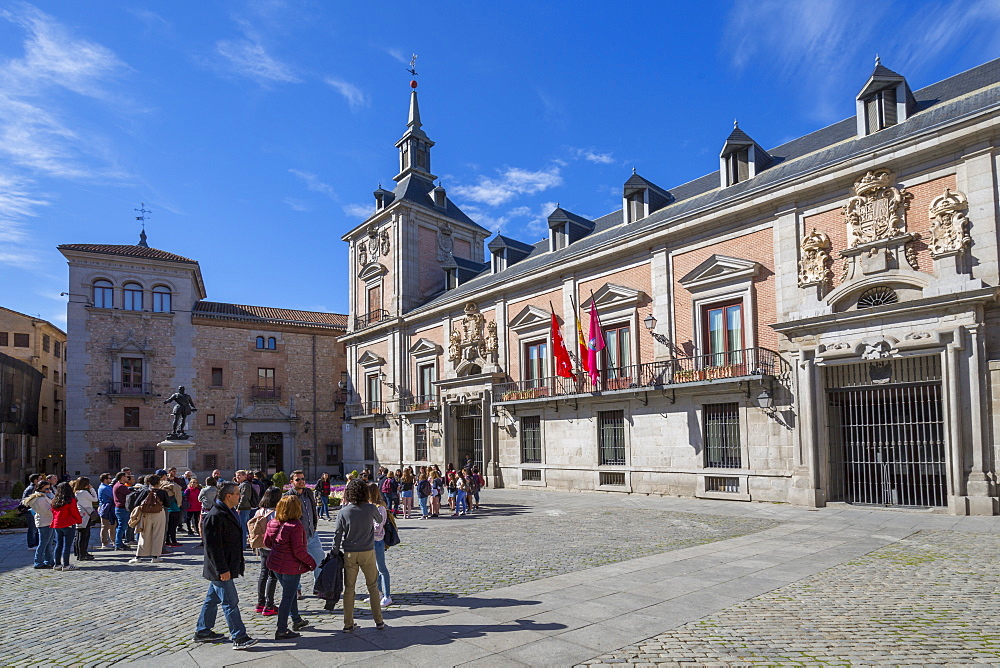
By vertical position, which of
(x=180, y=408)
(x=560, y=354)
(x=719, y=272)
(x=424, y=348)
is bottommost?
(x=180, y=408)

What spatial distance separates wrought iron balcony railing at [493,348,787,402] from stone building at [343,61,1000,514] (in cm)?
9

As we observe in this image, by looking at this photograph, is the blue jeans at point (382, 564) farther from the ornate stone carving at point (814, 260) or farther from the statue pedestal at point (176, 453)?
the statue pedestal at point (176, 453)

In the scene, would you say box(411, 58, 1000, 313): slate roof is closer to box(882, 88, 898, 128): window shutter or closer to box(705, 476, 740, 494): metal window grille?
box(882, 88, 898, 128): window shutter

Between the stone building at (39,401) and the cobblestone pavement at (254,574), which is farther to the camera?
the stone building at (39,401)

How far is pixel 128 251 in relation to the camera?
1596 inches

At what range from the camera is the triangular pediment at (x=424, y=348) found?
3406 cm

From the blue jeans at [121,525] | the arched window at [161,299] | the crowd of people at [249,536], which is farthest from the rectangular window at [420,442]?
the blue jeans at [121,525]

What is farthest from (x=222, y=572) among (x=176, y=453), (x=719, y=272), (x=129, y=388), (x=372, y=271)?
(x=129, y=388)

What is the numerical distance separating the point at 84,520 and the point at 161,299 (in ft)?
106

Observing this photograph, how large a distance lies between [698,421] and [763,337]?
11.5ft

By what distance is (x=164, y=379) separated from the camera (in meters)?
40.1

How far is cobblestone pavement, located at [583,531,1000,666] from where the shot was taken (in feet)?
19.1

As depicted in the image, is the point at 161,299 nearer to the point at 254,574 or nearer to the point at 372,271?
the point at 372,271

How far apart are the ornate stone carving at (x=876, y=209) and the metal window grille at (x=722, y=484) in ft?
25.8
